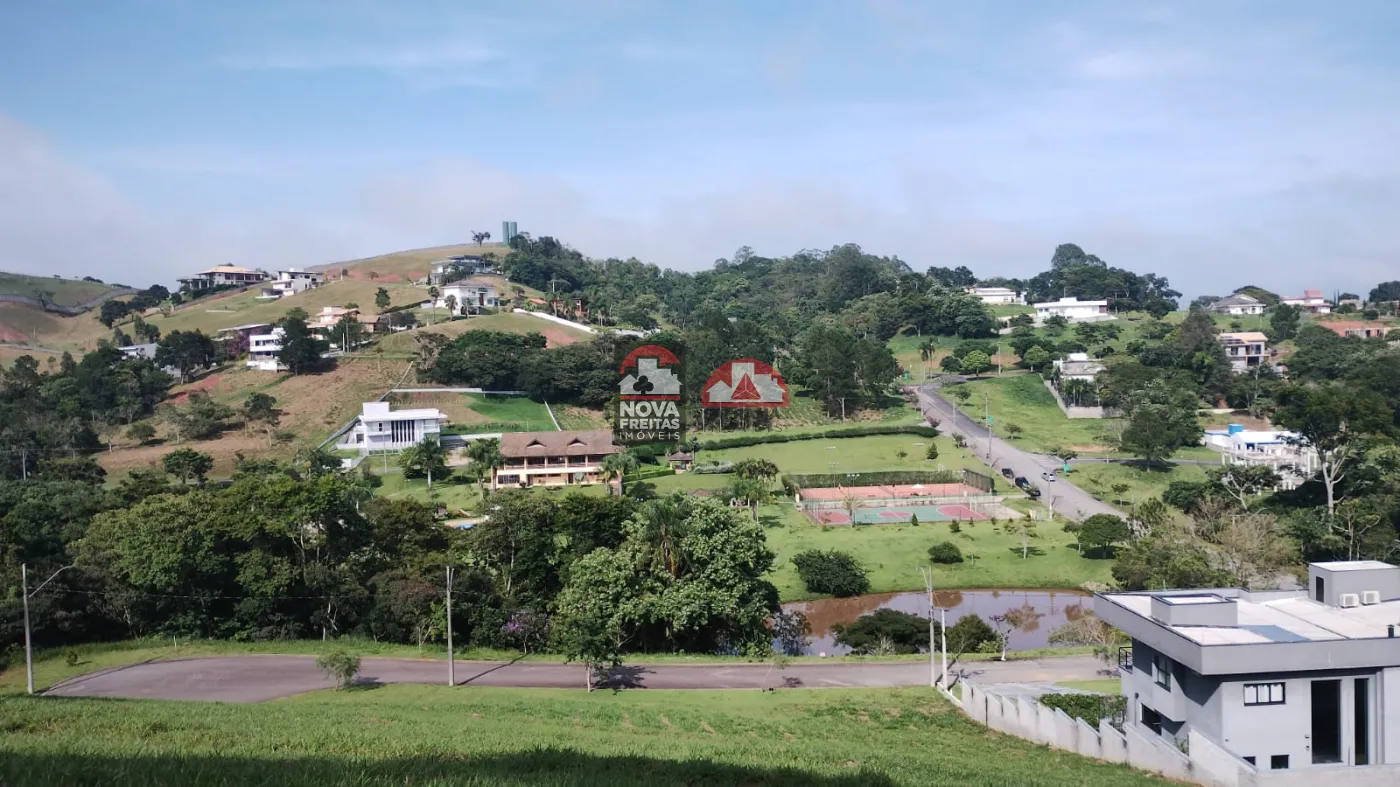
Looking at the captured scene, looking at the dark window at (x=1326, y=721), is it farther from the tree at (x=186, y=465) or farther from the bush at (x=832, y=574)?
the tree at (x=186, y=465)

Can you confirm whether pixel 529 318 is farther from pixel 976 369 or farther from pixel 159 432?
pixel 976 369

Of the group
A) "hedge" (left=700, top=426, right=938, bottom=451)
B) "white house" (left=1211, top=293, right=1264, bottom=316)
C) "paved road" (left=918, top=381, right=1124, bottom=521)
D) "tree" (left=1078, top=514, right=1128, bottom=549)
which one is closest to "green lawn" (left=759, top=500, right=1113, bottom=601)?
"tree" (left=1078, top=514, right=1128, bottom=549)

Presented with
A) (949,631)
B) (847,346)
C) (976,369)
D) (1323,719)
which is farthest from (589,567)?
(976,369)

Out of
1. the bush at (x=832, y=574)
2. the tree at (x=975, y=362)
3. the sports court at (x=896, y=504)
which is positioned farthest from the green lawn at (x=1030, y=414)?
the bush at (x=832, y=574)

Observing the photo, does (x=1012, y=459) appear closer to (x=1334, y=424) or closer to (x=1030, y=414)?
(x=1030, y=414)

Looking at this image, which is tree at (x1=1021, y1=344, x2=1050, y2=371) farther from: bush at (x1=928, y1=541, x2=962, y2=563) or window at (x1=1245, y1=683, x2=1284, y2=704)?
window at (x1=1245, y1=683, x2=1284, y2=704)

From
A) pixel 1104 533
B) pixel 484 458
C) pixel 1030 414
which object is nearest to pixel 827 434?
pixel 1030 414
